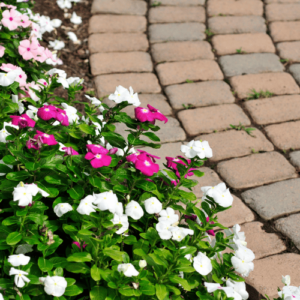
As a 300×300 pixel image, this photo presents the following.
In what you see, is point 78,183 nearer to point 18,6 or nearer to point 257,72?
point 18,6

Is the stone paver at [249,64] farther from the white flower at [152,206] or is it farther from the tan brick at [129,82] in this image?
the white flower at [152,206]

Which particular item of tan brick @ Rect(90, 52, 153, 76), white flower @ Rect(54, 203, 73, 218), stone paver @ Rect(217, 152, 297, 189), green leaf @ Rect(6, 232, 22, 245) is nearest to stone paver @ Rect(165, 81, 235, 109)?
tan brick @ Rect(90, 52, 153, 76)

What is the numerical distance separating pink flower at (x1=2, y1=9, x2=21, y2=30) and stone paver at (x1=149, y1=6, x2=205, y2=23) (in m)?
1.71

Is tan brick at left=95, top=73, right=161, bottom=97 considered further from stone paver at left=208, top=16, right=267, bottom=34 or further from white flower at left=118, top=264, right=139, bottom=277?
white flower at left=118, top=264, right=139, bottom=277

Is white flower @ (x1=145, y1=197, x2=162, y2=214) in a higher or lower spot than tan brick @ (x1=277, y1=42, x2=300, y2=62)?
lower

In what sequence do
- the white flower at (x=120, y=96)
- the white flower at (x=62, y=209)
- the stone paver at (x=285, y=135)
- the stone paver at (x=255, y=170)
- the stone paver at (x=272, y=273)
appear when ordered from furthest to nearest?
1. the stone paver at (x=285, y=135)
2. the stone paver at (x=255, y=170)
3. the stone paver at (x=272, y=273)
4. the white flower at (x=120, y=96)
5. the white flower at (x=62, y=209)

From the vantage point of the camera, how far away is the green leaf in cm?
128

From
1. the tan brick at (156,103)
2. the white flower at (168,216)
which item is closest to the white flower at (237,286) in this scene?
the white flower at (168,216)

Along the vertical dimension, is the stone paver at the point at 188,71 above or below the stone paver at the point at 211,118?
above

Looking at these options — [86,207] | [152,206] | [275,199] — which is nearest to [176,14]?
[275,199]

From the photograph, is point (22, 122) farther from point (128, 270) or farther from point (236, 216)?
point (236, 216)

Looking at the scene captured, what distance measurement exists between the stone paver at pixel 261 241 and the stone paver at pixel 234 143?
1.82 ft

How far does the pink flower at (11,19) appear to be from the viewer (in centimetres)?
212

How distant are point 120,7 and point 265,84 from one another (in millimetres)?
1673
